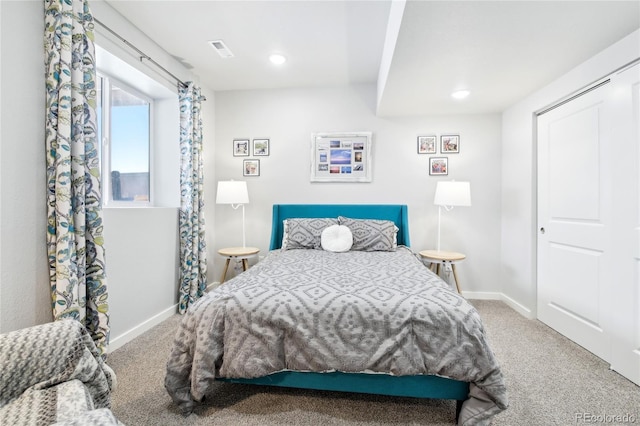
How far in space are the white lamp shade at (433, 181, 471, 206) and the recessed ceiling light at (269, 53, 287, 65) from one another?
2137 millimetres

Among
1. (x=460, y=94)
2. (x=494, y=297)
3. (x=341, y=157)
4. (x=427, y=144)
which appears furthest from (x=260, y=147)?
(x=494, y=297)

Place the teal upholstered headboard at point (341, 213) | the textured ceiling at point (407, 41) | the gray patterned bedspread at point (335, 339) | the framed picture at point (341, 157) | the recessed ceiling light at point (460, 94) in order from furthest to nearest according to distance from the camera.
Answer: the framed picture at point (341, 157) < the teal upholstered headboard at point (341, 213) < the recessed ceiling light at point (460, 94) < the textured ceiling at point (407, 41) < the gray patterned bedspread at point (335, 339)

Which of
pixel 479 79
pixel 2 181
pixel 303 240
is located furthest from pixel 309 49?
pixel 2 181

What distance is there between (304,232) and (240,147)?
1.49m

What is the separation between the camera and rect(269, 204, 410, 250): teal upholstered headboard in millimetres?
3359

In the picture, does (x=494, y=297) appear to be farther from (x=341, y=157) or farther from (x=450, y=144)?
(x=341, y=157)

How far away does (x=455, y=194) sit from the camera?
9.95 ft

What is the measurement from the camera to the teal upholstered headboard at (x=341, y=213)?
11.0 feet

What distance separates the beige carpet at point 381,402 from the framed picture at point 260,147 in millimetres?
2448

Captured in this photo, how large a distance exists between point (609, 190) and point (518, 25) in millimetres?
1349

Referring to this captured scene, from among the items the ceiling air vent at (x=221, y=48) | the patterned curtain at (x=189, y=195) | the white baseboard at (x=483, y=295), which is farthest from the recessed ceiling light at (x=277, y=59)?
the white baseboard at (x=483, y=295)

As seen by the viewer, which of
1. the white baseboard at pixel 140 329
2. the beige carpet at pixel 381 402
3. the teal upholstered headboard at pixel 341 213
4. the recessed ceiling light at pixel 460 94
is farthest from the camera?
the teal upholstered headboard at pixel 341 213

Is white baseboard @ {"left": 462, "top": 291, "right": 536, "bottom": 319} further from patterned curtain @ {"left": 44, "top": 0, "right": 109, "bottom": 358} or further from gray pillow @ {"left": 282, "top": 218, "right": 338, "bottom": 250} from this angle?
patterned curtain @ {"left": 44, "top": 0, "right": 109, "bottom": 358}

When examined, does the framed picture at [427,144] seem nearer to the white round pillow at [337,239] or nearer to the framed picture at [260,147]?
the white round pillow at [337,239]
